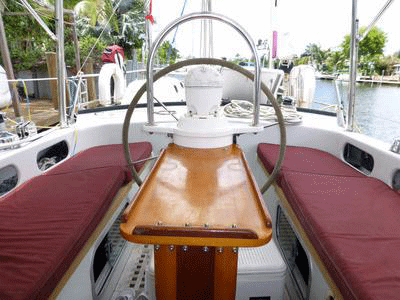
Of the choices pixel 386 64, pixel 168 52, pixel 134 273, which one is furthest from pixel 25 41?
pixel 386 64

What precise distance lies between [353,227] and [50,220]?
0.97m

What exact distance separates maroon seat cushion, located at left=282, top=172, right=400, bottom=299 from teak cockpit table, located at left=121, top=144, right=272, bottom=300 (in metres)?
0.28

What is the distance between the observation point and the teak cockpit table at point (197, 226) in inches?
23.8

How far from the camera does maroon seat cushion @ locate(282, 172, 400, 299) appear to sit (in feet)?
2.27

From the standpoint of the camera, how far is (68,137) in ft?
5.84

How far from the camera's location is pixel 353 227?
920mm

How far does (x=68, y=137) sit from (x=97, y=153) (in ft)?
0.67

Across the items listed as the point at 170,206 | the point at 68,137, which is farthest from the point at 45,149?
the point at 170,206

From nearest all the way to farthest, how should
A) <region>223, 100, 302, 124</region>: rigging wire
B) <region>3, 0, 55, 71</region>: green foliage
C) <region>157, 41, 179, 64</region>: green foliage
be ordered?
<region>223, 100, 302, 124</region>: rigging wire
<region>157, 41, 179, 64</region>: green foliage
<region>3, 0, 55, 71</region>: green foliage

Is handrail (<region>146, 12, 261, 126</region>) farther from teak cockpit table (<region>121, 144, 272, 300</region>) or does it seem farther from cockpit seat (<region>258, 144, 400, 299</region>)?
cockpit seat (<region>258, 144, 400, 299</region>)

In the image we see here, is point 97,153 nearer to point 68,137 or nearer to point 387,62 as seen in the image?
point 68,137

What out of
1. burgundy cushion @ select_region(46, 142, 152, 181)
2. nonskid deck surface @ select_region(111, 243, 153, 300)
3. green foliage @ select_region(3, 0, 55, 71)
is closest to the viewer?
nonskid deck surface @ select_region(111, 243, 153, 300)

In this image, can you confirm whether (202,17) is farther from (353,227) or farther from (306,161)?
(306,161)

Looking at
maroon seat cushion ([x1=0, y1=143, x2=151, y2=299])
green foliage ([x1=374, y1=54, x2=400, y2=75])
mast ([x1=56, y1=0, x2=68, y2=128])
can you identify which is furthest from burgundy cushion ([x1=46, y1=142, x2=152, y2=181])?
green foliage ([x1=374, y1=54, x2=400, y2=75])
